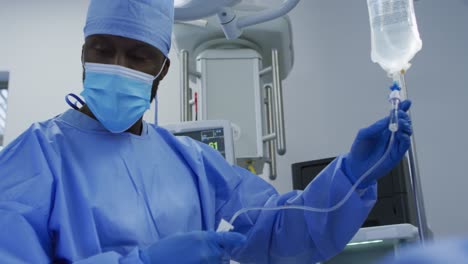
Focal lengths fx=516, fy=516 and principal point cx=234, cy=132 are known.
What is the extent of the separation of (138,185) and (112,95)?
0.19 m

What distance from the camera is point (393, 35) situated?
100 centimetres

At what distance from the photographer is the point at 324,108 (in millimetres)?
2336

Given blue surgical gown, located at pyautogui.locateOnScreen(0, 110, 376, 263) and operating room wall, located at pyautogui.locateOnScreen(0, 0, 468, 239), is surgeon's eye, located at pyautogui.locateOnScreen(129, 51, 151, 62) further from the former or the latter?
operating room wall, located at pyautogui.locateOnScreen(0, 0, 468, 239)

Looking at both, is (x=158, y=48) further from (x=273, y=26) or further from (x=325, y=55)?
(x=325, y=55)

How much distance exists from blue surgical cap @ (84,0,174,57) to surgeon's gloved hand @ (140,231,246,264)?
454mm

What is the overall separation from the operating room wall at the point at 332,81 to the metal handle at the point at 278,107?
1.64 ft

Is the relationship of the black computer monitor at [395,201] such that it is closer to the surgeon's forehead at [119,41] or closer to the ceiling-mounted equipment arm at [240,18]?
the ceiling-mounted equipment arm at [240,18]

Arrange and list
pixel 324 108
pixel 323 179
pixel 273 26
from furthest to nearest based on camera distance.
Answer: pixel 324 108, pixel 273 26, pixel 323 179

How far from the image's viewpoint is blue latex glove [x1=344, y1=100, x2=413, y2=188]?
2.80 ft

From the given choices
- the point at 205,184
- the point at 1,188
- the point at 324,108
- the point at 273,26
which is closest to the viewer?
the point at 1,188

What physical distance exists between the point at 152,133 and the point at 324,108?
135cm

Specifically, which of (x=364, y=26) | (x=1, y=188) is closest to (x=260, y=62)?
(x=364, y=26)

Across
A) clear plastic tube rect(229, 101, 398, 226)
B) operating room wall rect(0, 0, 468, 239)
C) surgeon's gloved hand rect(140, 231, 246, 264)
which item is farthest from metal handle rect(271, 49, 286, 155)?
surgeon's gloved hand rect(140, 231, 246, 264)

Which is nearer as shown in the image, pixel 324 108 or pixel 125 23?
pixel 125 23
